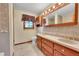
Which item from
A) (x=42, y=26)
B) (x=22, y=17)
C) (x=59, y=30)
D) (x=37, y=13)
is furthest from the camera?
(x=42, y=26)

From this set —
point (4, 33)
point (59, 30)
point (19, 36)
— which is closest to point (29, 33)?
point (19, 36)

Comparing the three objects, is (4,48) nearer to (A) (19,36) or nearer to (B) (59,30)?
(A) (19,36)

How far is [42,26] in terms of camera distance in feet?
16.6

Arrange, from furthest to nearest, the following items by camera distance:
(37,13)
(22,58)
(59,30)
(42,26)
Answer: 1. (42,26)
2. (37,13)
3. (59,30)
4. (22,58)

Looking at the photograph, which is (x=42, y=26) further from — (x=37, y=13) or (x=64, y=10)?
(x=64, y=10)

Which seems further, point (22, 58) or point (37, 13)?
point (37, 13)

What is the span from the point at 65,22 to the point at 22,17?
4.67ft

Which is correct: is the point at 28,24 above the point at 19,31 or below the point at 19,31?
above

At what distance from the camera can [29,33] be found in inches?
149

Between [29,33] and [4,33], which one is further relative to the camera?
[29,33]

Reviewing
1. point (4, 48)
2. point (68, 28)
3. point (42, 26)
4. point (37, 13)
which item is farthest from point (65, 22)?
point (42, 26)

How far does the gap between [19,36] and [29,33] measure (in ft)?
1.17

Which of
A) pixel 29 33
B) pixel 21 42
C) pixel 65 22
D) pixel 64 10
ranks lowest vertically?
pixel 21 42

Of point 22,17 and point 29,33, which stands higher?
point 22,17
